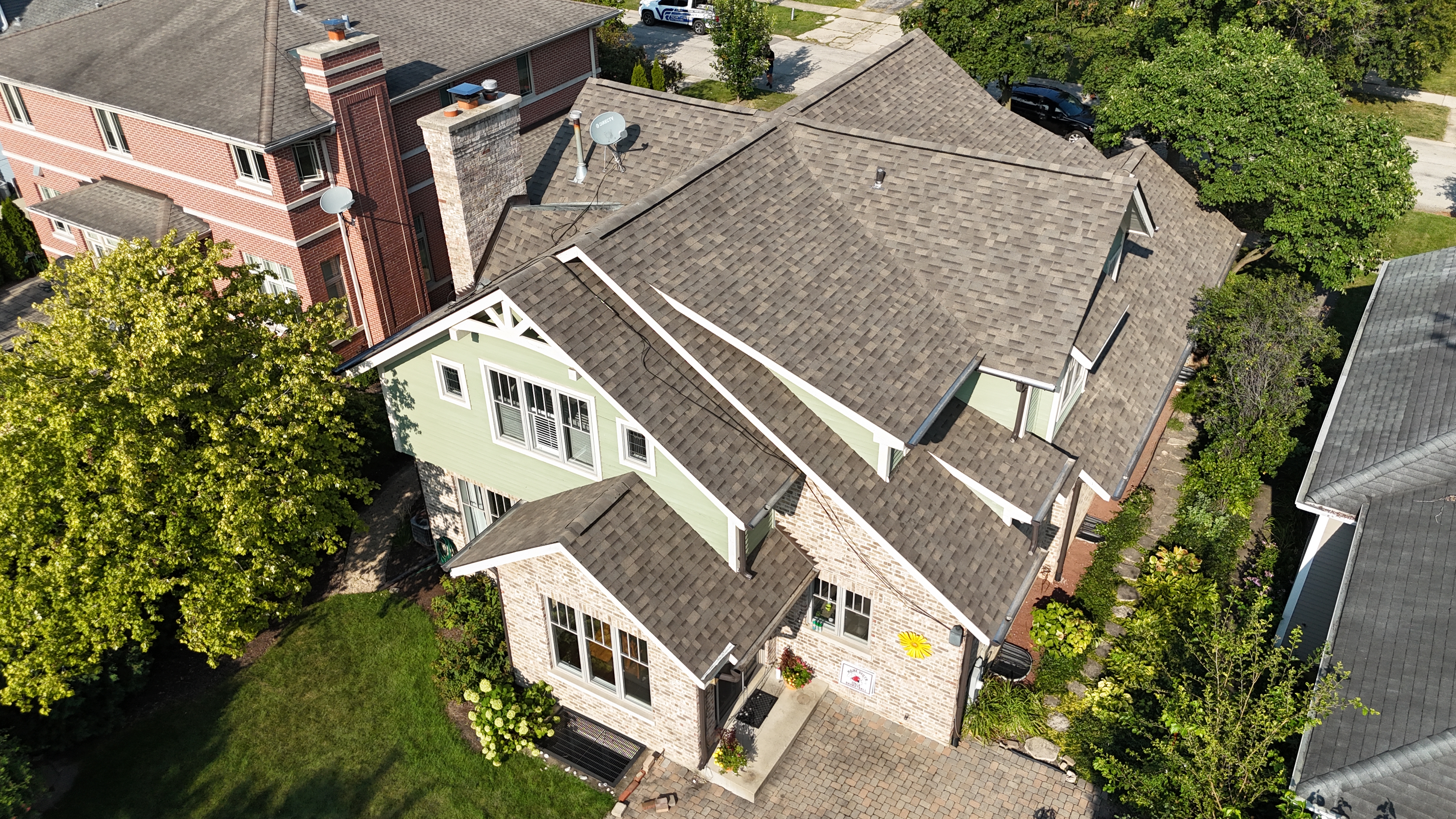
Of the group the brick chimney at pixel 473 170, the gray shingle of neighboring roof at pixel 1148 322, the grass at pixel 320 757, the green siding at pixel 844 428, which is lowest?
the grass at pixel 320 757

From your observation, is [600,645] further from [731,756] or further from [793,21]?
[793,21]

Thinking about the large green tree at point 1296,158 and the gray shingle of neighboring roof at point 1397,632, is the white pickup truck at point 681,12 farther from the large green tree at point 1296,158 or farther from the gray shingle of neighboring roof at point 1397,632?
the gray shingle of neighboring roof at point 1397,632

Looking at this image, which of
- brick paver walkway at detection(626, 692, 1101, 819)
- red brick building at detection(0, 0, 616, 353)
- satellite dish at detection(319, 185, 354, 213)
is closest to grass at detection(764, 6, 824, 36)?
red brick building at detection(0, 0, 616, 353)

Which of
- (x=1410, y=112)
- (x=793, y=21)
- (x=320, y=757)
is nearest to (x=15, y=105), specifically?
(x=320, y=757)

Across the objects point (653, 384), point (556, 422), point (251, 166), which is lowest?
point (556, 422)

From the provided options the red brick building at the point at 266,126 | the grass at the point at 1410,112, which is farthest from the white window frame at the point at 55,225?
the grass at the point at 1410,112

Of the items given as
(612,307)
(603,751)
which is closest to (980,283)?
(612,307)

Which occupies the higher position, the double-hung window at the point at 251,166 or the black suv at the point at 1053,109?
the double-hung window at the point at 251,166
